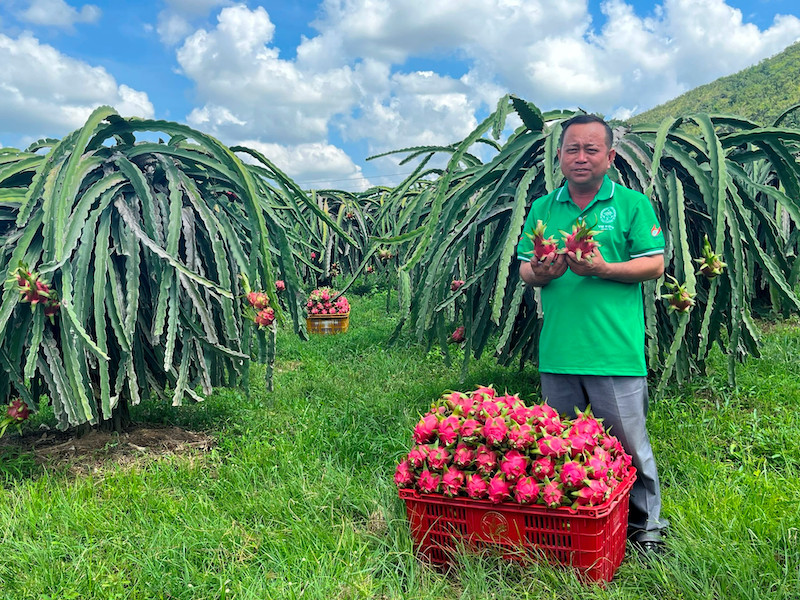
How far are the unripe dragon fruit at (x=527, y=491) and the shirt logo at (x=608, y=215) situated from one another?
917mm

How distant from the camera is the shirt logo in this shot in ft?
7.16

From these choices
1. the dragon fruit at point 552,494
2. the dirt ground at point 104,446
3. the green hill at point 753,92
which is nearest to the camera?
the dragon fruit at point 552,494

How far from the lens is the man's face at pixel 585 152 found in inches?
84.6

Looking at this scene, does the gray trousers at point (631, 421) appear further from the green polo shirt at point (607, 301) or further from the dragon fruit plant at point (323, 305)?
the dragon fruit plant at point (323, 305)

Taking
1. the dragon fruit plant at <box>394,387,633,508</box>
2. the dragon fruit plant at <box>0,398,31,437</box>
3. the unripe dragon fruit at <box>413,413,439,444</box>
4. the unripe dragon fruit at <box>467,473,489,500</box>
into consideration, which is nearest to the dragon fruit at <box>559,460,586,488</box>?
the dragon fruit plant at <box>394,387,633,508</box>

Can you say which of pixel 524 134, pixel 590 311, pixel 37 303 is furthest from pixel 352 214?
pixel 590 311

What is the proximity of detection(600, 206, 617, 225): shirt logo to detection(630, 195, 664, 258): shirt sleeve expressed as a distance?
69 millimetres

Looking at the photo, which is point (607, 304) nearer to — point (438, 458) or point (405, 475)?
point (438, 458)

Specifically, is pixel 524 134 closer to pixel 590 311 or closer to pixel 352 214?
pixel 590 311

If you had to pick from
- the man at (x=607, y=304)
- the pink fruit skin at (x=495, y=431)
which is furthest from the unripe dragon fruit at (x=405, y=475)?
the man at (x=607, y=304)

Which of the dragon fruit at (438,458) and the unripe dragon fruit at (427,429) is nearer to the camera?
the dragon fruit at (438,458)

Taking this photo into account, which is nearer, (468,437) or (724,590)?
(724,590)

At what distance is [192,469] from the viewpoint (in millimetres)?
2992

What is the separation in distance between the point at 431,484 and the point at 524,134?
2.10 metres
